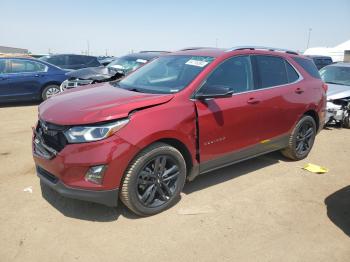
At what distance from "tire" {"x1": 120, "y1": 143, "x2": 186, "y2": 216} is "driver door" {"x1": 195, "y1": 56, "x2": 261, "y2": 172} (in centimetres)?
40

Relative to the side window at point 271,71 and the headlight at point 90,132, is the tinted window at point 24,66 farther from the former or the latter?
the headlight at point 90,132

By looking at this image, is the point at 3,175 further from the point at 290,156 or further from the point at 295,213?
the point at 290,156

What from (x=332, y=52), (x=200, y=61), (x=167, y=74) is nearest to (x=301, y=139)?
(x=200, y=61)

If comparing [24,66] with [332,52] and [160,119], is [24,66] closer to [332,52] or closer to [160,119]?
[160,119]

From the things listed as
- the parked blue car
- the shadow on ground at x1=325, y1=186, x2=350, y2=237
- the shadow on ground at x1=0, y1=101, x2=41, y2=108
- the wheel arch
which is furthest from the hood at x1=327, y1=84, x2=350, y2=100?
the shadow on ground at x1=0, y1=101, x2=41, y2=108

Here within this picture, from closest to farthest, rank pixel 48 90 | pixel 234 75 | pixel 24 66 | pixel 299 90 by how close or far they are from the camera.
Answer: pixel 234 75 → pixel 299 90 → pixel 24 66 → pixel 48 90

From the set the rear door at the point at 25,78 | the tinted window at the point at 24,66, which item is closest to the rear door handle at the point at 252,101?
the rear door at the point at 25,78

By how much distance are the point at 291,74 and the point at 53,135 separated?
3657mm

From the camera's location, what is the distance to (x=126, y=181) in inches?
140

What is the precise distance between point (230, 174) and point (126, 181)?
2.06 metres

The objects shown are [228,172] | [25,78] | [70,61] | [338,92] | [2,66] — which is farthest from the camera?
[70,61]

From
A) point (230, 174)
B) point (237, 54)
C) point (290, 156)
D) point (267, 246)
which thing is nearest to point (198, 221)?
point (267, 246)

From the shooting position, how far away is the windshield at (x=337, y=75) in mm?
9445

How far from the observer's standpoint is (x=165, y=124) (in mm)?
3691
